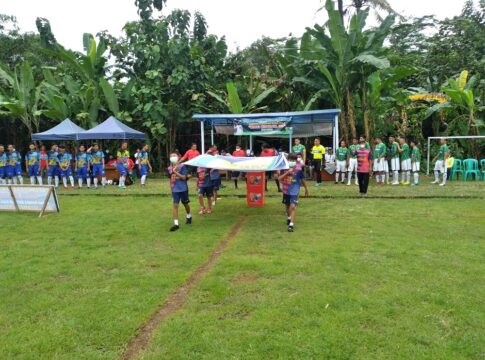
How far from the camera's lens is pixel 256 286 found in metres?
5.14

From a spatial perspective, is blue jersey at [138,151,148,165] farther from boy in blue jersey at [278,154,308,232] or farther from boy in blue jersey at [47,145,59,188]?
boy in blue jersey at [278,154,308,232]

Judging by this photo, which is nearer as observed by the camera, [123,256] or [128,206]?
[123,256]

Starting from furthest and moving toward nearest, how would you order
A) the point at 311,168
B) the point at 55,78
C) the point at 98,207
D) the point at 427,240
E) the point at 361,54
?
1. the point at 55,78
2. the point at 311,168
3. the point at 361,54
4. the point at 98,207
5. the point at 427,240

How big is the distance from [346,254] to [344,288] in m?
1.46

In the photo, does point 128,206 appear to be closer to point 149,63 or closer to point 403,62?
point 149,63

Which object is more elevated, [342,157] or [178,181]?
[342,157]

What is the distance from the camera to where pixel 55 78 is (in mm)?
20797

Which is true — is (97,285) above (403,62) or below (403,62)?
below

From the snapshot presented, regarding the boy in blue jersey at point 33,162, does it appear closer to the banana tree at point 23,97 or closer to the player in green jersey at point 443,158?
the banana tree at point 23,97

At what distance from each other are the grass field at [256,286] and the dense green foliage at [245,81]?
7.15 meters

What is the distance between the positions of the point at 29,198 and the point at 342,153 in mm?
9413

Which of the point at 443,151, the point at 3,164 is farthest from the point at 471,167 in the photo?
the point at 3,164

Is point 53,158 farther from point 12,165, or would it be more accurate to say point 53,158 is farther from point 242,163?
point 242,163

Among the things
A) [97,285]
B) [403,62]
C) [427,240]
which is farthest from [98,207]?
[403,62]
